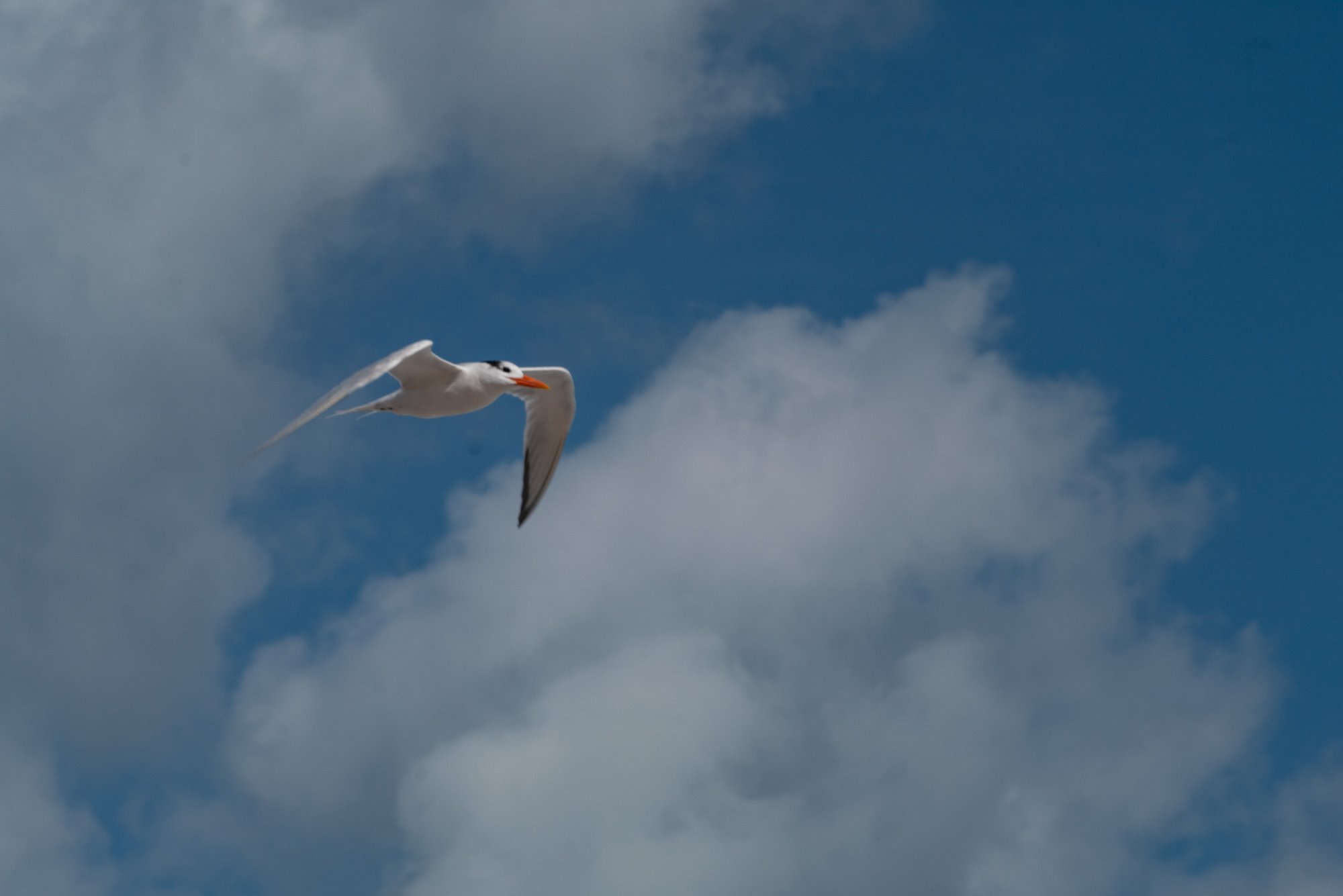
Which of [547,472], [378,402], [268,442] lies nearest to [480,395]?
[378,402]

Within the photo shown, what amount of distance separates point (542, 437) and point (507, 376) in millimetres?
A: 2978

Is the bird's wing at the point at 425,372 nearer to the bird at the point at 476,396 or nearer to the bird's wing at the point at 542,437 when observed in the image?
the bird at the point at 476,396

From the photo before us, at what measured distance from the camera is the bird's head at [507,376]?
1014 inches

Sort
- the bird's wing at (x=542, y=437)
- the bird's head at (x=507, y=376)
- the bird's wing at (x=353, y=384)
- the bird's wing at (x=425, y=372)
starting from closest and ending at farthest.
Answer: the bird's wing at (x=353, y=384), the bird's wing at (x=425, y=372), the bird's head at (x=507, y=376), the bird's wing at (x=542, y=437)

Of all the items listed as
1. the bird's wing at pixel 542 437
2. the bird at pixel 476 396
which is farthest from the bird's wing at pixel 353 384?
the bird's wing at pixel 542 437

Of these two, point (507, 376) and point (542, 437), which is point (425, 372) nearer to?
point (507, 376)

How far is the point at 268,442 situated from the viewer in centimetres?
1667

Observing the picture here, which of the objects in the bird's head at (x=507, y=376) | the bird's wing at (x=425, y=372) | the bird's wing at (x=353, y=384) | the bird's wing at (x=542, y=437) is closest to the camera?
the bird's wing at (x=353, y=384)

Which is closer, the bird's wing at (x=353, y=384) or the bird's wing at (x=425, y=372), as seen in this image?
the bird's wing at (x=353, y=384)

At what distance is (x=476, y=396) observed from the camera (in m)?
25.4

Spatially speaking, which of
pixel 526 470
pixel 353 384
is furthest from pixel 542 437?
pixel 353 384

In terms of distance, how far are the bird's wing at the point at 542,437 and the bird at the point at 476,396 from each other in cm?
2

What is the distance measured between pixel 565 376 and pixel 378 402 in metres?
5.30

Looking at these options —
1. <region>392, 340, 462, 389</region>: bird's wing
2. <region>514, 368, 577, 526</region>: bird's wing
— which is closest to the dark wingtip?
<region>514, 368, 577, 526</region>: bird's wing
